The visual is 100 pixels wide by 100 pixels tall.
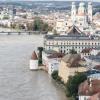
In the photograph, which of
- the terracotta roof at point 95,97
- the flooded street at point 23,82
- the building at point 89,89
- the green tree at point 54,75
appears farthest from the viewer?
the green tree at point 54,75

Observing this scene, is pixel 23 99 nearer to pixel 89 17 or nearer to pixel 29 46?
pixel 29 46

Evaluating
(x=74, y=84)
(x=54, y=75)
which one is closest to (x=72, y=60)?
(x=54, y=75)

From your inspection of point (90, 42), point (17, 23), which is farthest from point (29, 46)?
point (17, 23)

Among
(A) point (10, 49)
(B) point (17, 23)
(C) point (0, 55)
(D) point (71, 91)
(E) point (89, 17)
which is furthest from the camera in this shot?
(B) point (17, 23)

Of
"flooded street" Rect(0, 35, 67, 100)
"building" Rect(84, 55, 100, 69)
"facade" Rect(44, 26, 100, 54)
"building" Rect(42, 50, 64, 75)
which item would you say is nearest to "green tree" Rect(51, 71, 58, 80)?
"flooded street" Rect(0, 35, 67, 100)

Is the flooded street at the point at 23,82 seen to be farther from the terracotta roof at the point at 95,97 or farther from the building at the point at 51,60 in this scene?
the terracotta roof at the point at 95,97

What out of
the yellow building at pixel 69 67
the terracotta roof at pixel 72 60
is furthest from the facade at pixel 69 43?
the yellow building at pixel 69 67

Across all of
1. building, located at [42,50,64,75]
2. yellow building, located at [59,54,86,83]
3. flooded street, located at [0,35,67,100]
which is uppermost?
yellow building, located at [59,54,86,83]

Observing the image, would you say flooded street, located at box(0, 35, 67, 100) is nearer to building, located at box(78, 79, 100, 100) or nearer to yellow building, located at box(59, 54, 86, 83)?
yellow building, located at box(59, 54, 86, 83)
